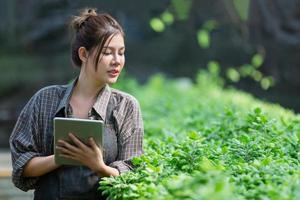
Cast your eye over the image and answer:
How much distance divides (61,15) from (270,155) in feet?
26.7

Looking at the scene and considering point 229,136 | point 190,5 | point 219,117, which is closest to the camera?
point 229,136

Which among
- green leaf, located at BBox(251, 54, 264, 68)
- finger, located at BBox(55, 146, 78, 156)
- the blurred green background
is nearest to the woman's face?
finger, located at BBox(55, 146, 78, 156)

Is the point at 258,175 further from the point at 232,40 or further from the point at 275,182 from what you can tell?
the point at 232,40

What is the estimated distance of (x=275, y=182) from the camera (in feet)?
10.5

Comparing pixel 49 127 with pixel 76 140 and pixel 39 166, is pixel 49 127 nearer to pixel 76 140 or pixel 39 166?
pixel 39 166

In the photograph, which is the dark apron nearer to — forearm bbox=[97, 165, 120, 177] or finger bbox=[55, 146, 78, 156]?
forearm bbox=[97, 165, 120, 177]

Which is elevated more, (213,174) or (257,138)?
(213,174)

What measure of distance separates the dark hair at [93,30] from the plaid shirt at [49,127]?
22 cm

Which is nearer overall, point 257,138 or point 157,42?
point 257,138

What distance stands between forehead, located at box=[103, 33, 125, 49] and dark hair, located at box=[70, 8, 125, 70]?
0.04ft

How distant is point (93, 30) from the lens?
12.7 feet

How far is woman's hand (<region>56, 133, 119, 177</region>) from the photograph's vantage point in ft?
11.7

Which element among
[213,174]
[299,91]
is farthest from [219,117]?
[299,91]

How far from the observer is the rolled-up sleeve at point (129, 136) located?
12.6ft
